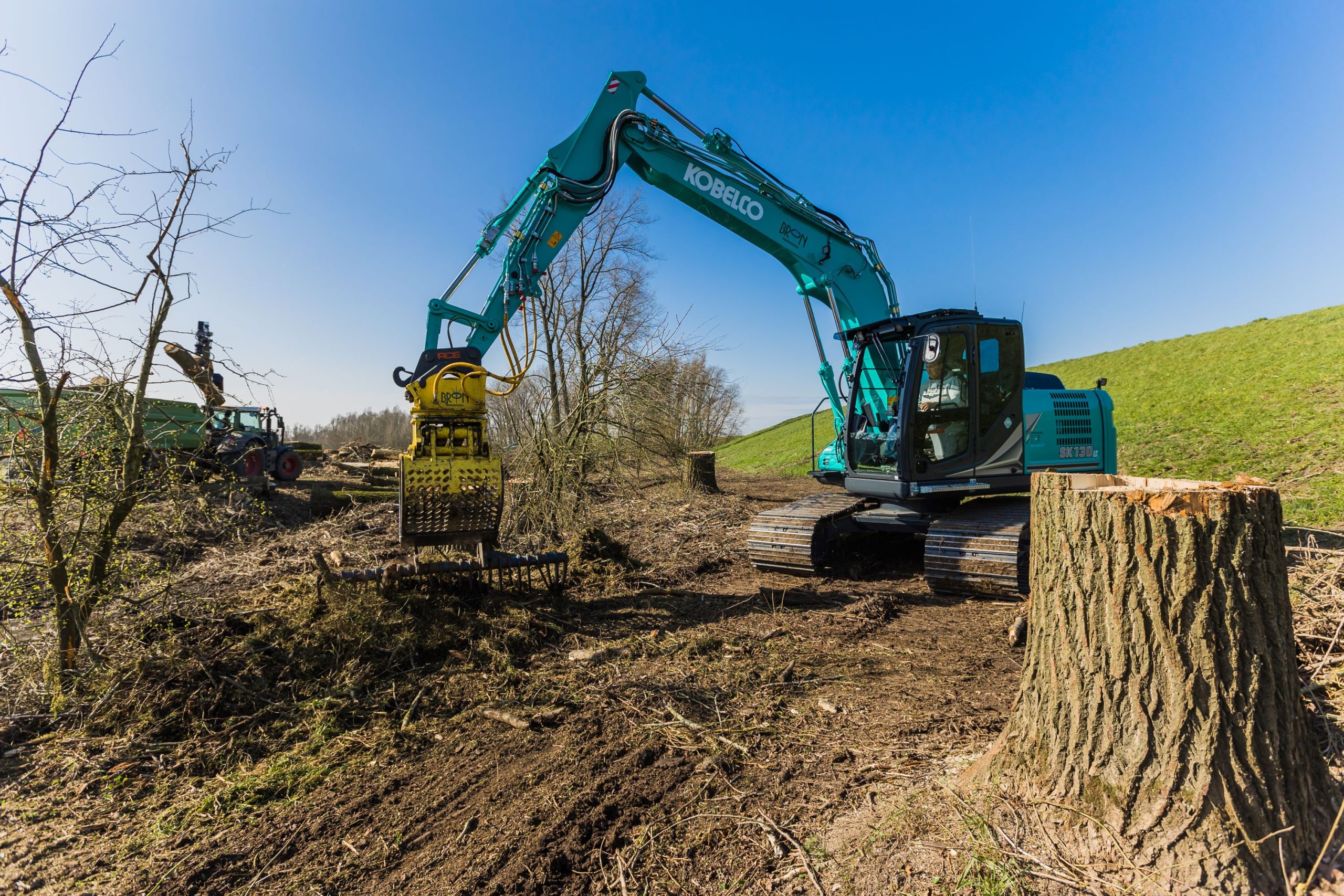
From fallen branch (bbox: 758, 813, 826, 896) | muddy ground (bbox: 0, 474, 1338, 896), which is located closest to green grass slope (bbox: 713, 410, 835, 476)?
muddy ground (bbox: 0, 474, 1338, 896)

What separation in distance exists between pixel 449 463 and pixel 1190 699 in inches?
175

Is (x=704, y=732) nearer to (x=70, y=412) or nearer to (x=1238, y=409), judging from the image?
(x=70, y=412)

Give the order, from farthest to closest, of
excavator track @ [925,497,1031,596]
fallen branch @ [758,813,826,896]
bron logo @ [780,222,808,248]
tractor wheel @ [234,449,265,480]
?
tractor wheel @ [234,449,265,480] → bron logo @ [780,222,808,248] → excavator track @ [925,497,1031,596] → fallen branch @ [758,813,826,896]

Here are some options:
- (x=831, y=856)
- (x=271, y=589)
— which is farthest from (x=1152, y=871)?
(x=271, y=589)

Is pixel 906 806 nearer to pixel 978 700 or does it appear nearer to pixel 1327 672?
pixel 978 700

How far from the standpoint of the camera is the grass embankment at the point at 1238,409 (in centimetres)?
1202

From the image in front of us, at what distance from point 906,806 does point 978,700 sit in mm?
Answer: 1589

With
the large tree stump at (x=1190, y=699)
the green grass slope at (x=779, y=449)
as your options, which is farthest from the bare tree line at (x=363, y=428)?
the large tree stump at (x=1190, y=699)

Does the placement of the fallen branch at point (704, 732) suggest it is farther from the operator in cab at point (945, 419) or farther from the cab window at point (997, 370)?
the cab window at point (997, 370)

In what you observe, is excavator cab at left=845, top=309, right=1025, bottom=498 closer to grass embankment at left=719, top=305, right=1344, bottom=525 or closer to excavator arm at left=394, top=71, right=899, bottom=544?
excavator arm at left=394, top=71, right=899, bottom=544

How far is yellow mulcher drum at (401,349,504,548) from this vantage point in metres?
4.89

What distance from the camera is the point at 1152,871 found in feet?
6.40

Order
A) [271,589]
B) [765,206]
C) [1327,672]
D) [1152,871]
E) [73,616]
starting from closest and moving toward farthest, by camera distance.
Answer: [1152,871]
[1327,672]
[73,616]
[271,589]
[765,206]

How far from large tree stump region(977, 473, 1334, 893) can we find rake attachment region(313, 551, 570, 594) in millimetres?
4151
